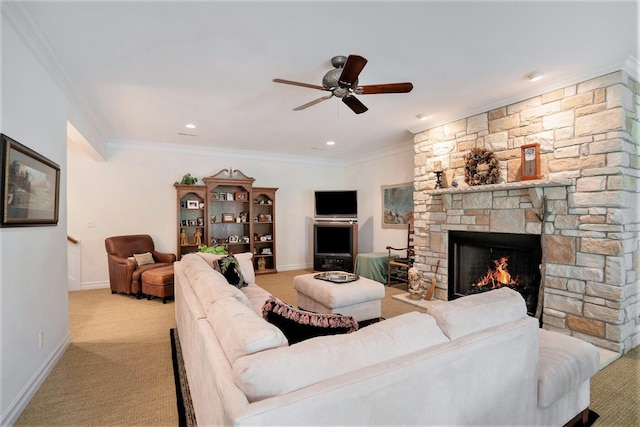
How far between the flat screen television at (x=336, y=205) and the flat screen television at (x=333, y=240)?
0.20 meters

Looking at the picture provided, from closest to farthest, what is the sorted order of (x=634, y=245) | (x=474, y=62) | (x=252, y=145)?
(x=474, y=62), (x=634, y=245), (x=252, y=145)

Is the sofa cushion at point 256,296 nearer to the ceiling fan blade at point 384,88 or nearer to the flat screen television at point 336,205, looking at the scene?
the ceiling fan blade at point 384,88

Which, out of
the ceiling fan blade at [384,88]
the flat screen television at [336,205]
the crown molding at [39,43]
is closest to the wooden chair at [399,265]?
the flat screen television at [336,205]

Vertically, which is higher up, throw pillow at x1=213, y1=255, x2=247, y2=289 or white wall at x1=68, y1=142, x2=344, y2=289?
white wall at x1=68, y1=142, x2=344, y2=289

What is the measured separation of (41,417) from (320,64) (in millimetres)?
3200

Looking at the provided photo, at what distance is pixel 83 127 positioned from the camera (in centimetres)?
364

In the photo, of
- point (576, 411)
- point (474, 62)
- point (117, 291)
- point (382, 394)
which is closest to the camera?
point (382, 394)

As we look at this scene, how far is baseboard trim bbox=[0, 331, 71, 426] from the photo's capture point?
190cm

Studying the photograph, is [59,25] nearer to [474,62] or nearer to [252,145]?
[474,62]

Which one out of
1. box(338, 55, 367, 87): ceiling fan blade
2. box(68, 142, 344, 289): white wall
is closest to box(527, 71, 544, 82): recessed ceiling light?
box(338, 55, 367, 87): ceiling fan blade

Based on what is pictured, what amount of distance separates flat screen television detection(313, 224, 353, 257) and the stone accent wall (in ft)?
10.1

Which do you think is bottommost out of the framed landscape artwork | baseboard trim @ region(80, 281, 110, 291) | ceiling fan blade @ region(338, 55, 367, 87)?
baseboard trim @ region(80, 281, 110, 291)

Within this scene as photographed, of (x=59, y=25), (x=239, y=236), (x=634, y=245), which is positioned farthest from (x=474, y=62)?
(x=239, y=236)

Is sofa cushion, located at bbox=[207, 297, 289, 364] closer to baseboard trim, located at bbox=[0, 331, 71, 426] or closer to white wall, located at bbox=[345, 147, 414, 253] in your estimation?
baseboard trim, located at bbox=[0, 331, 71, 426]
